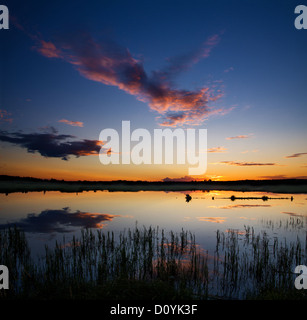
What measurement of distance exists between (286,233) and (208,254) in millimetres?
11016

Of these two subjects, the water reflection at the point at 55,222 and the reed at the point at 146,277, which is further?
the water reflection at the point at 55,222

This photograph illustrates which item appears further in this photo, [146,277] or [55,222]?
[55,222]

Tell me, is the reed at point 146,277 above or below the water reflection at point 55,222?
above

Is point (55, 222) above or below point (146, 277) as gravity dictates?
below

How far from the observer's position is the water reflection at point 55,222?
83.0 feet

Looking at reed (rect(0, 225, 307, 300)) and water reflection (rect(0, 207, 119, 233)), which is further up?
reed (rect(0, 225, 307, 300))

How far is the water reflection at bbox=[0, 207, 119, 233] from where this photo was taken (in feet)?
83.0

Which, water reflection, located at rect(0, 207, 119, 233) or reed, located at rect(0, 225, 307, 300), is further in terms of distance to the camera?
water reflection, located at rect(0, 207, 119, 233)

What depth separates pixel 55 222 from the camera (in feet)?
95.3
